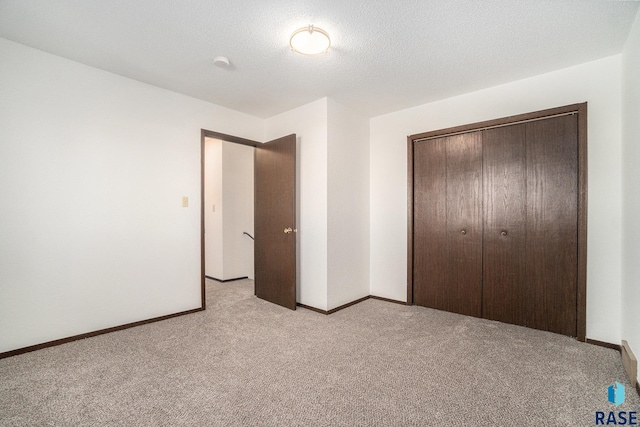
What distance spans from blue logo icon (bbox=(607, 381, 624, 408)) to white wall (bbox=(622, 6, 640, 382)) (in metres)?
0.27

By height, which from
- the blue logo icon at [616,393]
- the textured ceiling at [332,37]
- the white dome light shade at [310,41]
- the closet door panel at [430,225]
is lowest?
the blue logo icon at [616,393]

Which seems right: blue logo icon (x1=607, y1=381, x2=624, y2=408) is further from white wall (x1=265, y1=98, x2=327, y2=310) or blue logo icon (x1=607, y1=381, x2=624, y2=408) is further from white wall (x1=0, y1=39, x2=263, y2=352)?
white wall (x1=0, y1=39, x2=263, y2=352)

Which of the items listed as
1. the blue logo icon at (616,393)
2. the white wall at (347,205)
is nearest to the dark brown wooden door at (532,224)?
the blue logo icon at (616,393)

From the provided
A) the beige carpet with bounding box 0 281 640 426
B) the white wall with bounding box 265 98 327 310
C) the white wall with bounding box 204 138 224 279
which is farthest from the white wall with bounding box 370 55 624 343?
the white wall with bounding box 204 138 224 279

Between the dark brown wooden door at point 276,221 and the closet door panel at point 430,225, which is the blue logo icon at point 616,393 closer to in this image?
the closet door panel at point 430,225

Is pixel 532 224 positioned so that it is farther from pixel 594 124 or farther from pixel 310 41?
pixel 310 41

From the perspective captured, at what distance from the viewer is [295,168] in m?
3.54

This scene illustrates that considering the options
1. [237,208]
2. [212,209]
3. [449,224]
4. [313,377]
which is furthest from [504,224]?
[212,209]

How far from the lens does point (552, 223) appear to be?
2.79 meters

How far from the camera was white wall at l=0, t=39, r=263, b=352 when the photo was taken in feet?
7.73

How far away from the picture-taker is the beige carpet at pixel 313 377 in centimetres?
165

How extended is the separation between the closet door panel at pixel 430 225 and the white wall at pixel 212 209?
319 centimetres

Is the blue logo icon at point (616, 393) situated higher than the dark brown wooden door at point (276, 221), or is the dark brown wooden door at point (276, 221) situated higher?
the dark brown wooden door at point (276, 221)

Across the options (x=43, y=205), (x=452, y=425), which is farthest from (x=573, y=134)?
(x=43, y=205)
